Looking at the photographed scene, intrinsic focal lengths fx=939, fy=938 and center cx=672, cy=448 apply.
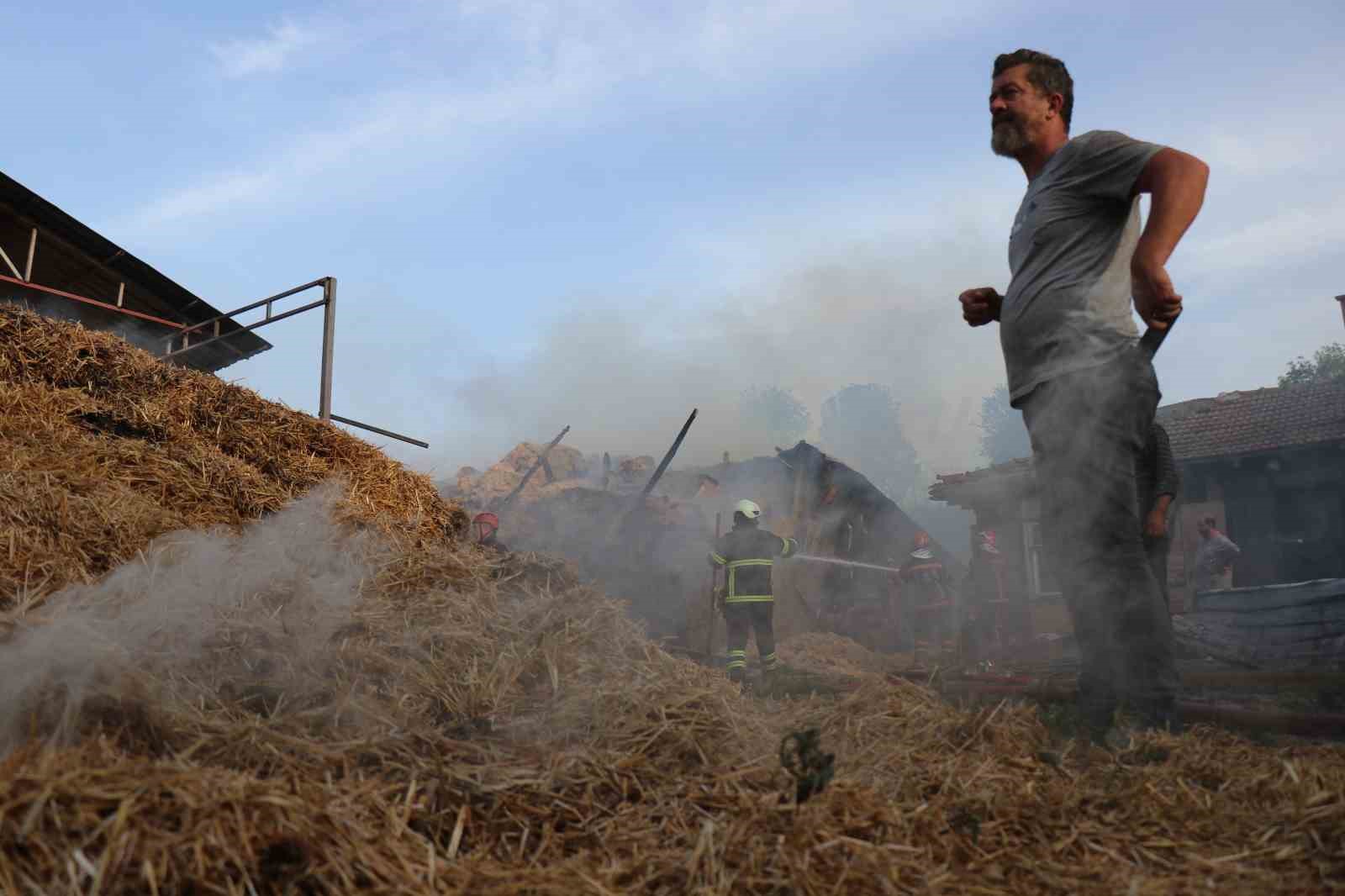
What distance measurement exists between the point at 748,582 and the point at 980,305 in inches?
238

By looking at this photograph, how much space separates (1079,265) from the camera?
2.96 m

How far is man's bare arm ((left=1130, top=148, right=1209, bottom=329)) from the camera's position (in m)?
2.62

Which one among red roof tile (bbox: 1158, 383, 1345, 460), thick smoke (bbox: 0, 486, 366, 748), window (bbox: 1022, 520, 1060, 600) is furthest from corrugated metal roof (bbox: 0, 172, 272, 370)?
red roof tile (bbox: 1158, 383, 1345, 460)

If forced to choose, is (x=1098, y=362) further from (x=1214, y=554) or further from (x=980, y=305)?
(x=1214, y=554)

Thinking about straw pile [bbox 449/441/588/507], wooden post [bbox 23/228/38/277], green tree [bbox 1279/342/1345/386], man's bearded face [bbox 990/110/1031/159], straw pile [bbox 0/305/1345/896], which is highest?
green tree [bbox 1279/342/1345/386]

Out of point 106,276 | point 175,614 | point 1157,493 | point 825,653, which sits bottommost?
point 825,653

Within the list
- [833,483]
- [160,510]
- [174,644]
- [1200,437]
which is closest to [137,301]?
[833,483]

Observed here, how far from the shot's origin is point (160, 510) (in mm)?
3443

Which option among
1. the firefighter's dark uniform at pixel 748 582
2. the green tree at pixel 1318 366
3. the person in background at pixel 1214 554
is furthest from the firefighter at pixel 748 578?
the green tree at pixel 1318 366

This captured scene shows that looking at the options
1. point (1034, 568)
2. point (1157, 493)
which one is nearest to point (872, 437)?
point (1034, 568)

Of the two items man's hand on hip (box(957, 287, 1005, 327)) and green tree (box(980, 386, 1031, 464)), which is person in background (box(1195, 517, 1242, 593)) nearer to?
man's hand on hip (box(957, 287, 1005, 327))

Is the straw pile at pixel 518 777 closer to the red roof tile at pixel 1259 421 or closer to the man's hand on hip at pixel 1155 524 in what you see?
the man's hand on hip at pixel 1155 524

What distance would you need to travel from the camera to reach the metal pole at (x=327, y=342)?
9695 millimetres

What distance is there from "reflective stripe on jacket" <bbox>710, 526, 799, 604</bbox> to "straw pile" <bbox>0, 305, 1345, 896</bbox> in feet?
20.4
